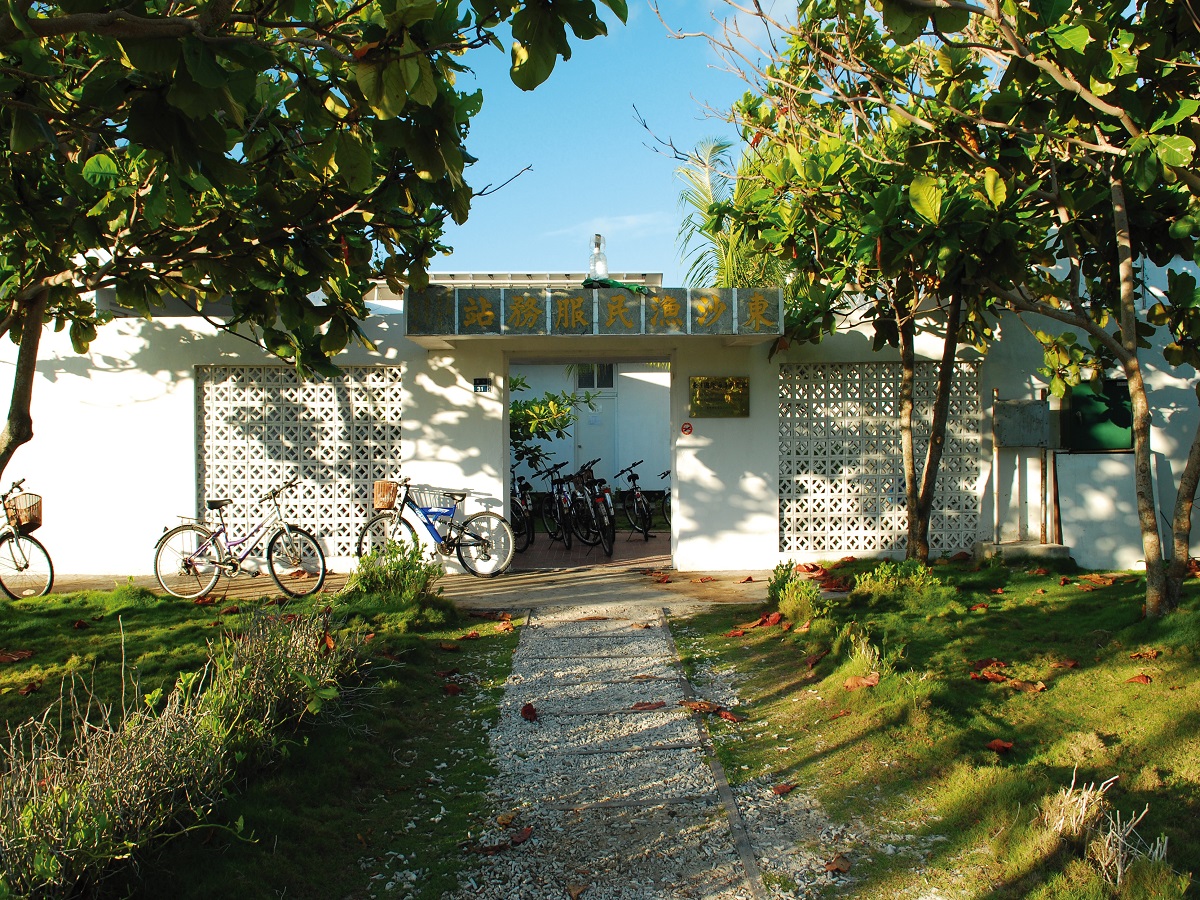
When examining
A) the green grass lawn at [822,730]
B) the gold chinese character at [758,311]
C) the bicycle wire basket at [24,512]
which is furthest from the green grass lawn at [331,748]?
the gold chinese character at [758,311]

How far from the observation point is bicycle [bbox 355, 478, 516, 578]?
31.0 feet

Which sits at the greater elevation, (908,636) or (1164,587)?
(1164,587)

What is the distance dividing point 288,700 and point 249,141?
2548 millimetres

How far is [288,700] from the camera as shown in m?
4.40

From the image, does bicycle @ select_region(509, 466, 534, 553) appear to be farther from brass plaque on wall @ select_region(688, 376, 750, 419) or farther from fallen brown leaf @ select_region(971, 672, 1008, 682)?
fallen brown leaf @ select_region(971, 672, 1008, 682)

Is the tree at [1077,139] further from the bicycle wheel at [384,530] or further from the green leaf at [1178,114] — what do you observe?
the bicycle wheel at [384,530]

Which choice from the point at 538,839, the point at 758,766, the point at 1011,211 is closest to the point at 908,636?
the point at 758,766

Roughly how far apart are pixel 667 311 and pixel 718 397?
140 cm

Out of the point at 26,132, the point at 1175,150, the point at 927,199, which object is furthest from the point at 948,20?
the point at 26,132

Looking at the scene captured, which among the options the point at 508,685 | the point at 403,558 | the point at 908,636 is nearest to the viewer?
the point at 508,685

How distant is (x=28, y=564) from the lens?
8.36 meters

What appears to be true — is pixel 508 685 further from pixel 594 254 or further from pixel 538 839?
pixel 594 254

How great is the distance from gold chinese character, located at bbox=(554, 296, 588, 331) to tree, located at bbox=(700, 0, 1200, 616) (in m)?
2.24

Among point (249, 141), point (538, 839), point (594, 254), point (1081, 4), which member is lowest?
point (538, 839)
